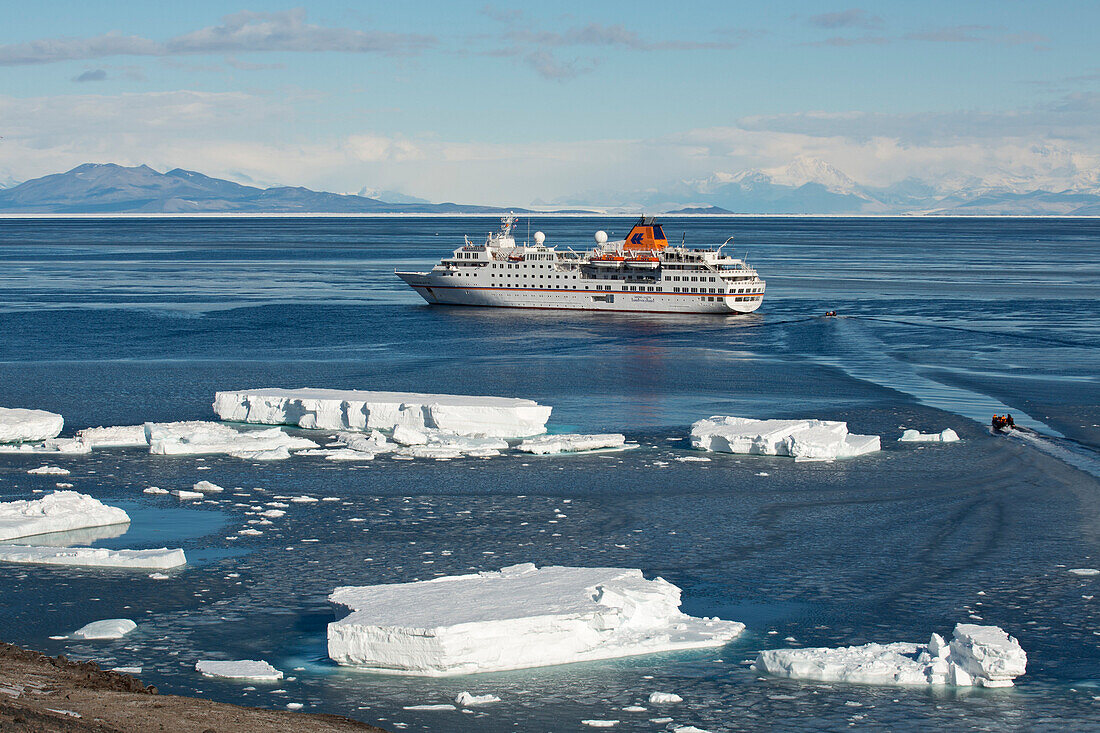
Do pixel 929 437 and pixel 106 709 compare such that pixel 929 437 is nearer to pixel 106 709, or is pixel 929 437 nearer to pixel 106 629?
pixel 106 629

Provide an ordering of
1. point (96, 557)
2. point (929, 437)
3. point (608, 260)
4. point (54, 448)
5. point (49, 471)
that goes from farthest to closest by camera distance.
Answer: point (608, 260)
point (929, 437)
point (54, 448)
point (49, 471)
point (96, 557)

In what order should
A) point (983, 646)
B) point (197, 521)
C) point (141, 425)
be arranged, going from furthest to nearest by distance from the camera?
1. point (141, 425)
2. point (197, 521)
3. point (983, 646)

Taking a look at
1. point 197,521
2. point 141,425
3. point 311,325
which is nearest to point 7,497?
point 197,521

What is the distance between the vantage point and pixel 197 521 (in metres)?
21.9

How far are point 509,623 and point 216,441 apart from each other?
15.8 meters

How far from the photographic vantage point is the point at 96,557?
18.8 metres

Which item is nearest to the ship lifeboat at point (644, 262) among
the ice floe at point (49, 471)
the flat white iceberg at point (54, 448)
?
the flat white iceberg at point (54, 448)

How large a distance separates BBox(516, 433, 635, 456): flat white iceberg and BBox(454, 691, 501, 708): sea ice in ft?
48.3

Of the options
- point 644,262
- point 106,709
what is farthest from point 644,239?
point 106,709

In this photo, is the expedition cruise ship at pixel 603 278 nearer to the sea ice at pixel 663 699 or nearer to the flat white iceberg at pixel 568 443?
the flat white iceberg at pixel 568 443

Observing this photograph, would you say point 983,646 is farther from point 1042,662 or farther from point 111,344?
point 111,344

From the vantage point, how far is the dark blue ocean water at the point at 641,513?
14.0 metres

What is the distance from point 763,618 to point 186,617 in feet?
26.8

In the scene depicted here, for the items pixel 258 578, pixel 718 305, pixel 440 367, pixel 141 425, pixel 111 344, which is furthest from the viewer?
pixel 718 305
